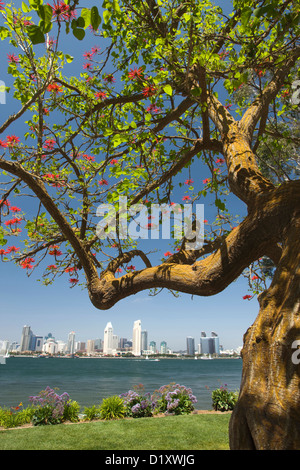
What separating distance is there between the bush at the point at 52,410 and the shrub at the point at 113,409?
0.89 m

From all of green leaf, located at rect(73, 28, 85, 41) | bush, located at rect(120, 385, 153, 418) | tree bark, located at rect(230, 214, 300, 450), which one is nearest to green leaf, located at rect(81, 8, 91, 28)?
green leaf, located at rect(73, 28, 85, 41)

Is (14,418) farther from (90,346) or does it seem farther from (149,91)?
(90,346)

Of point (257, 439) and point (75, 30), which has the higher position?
point (75, 30)

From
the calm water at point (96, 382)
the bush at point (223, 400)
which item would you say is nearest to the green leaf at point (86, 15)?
the bush at point (223, 400)

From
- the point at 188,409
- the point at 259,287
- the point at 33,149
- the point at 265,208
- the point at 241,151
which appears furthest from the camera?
the point at 188,409

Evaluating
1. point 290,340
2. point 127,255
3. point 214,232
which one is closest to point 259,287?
point 214,232

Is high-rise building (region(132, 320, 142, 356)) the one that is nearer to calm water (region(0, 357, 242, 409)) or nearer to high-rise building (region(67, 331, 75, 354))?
high-rise building (region(67, 331, 75, 354))

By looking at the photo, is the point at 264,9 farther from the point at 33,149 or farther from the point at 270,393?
the point at 33,149

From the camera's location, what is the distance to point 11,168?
3.00 metres

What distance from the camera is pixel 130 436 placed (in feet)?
23.2

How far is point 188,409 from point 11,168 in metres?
10.1

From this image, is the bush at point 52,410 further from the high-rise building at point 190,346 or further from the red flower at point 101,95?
the high-rise building at point 190,346

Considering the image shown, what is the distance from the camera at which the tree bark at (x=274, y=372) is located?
1.49 metres

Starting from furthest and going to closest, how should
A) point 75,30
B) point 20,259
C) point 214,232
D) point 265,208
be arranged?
1. point 214,232
2. point 20,259
3. point 265,208
4. point 75,30
